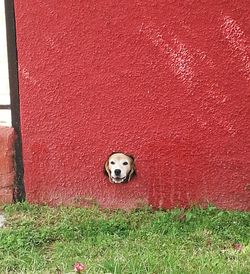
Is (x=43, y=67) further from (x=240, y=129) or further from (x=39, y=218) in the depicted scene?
(x=240, y=129)

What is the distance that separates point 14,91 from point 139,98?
90 cm

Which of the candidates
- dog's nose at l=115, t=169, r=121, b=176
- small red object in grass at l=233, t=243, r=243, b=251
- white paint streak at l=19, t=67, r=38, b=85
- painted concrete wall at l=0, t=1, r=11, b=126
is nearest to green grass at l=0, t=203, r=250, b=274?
small red object in grass at l=233, t=243, r=243, b=251

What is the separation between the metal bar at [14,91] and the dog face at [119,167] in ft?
2.14

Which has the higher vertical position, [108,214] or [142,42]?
[142,42]

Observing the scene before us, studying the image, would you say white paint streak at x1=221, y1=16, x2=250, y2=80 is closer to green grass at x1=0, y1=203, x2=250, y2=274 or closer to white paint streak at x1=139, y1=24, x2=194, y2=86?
white paint streak at x1=139, y1=24, x2=194, y2=86

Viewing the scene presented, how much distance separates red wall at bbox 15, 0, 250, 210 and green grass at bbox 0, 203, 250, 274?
0.65ft

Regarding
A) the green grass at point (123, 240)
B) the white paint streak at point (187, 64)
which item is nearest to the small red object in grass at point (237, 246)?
the green grass at point (123, 240)

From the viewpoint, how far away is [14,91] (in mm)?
4773

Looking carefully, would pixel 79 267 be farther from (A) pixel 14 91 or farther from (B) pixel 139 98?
(A) pixel 14 91

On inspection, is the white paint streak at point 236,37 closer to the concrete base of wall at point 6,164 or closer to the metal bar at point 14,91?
the metal bar at point 14,91

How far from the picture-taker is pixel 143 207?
4777 millimetres

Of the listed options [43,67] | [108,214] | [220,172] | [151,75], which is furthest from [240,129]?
[43,67]

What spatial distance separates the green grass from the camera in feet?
12.5

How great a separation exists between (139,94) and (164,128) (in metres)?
0.29
